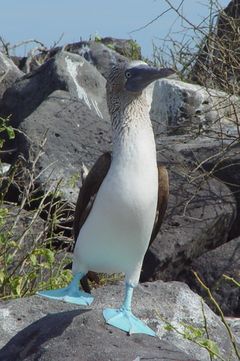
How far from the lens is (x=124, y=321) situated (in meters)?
4.52

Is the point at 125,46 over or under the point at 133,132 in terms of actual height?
over

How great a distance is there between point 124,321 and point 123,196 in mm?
501

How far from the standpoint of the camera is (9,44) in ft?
43.0

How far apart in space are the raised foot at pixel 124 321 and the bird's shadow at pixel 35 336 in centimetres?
12

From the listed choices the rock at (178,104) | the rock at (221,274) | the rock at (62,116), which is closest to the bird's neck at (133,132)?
the rock at (62,116)

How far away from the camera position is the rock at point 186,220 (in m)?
7.54

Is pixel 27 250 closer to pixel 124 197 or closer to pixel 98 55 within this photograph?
pixel 124 197

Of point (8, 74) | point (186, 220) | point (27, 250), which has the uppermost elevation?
point (8, 74)

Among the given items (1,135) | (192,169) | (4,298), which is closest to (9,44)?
(1,135)

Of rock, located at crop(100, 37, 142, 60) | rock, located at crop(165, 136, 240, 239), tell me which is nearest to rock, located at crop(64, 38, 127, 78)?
rock, located at crop(100, 37, 142, 60)

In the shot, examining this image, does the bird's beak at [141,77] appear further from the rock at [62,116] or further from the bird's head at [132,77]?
the rock at [62,116]

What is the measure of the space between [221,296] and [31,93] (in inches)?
140

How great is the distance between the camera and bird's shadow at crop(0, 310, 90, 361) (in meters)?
4.42

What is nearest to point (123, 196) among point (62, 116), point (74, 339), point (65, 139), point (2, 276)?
point (74, 339)
